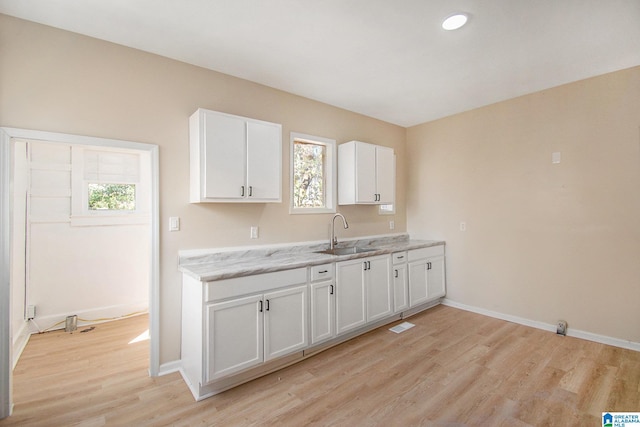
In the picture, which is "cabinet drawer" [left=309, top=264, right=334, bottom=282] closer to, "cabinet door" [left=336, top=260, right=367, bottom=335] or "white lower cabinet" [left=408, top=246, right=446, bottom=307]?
"cabinet door" [left=336, top=260, right=367, bottom=335]

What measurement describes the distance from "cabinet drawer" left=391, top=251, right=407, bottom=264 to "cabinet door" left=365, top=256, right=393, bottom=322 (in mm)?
101

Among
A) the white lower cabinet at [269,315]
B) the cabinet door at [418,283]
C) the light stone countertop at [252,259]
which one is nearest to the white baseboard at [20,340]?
the white lower cabinet at [269,315]

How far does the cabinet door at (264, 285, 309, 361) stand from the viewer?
93.4 inches

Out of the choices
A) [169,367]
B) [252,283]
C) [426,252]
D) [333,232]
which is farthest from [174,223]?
[426,252]

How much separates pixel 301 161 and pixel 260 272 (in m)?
1.62

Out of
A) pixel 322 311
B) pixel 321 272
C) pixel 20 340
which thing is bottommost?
pixel 20 340

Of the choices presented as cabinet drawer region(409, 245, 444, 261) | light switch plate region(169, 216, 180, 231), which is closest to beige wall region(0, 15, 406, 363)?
light switch plate region(169, 216, 180, 231)

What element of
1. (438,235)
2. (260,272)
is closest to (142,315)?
(260,272)

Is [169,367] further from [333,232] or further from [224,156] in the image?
[333,232]

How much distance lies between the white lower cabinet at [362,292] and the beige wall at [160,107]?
28.7 inches

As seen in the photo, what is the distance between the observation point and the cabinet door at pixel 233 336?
210cm

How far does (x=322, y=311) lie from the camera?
275 centimetres

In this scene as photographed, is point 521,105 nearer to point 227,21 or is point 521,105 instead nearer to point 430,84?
point 430,84

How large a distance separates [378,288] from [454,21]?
2.51 metres
